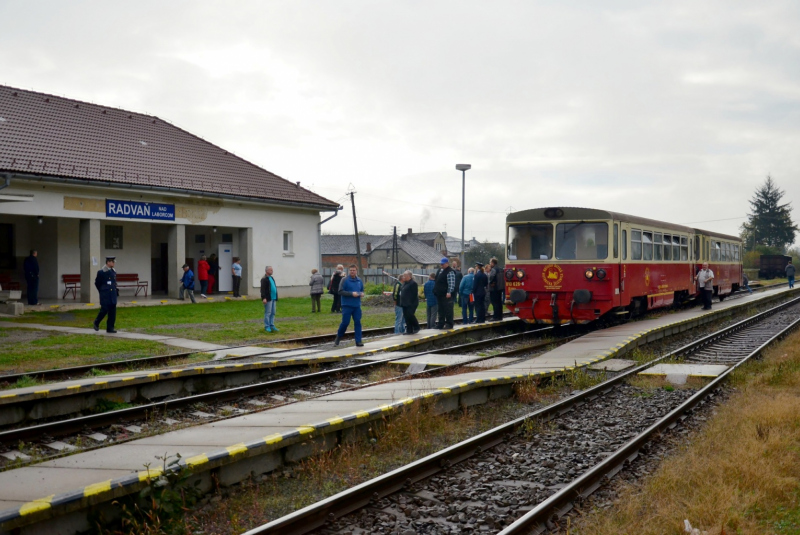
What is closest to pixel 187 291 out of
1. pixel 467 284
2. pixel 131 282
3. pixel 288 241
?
pixel 131 282

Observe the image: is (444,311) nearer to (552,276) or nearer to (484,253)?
(552,276)

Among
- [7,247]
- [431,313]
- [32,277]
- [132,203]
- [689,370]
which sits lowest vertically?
[689,370]

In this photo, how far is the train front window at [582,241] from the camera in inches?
650

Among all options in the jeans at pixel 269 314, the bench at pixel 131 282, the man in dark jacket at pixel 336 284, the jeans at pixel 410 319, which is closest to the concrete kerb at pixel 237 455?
the jeans at pixel 410 319

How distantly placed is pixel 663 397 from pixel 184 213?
21.4m

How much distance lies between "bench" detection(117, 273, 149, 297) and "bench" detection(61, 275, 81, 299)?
1842 mm

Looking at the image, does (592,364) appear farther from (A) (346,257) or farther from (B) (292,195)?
(A) (346,257)

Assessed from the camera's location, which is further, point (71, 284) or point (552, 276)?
point (71, 284)

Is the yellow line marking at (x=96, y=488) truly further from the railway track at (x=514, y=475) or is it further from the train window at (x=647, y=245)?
the train window at (x=647, y=245)

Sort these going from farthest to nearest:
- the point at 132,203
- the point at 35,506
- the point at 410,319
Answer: the point at 132,203
the point at 410,319
the point at 35,506

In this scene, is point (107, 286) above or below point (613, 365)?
above

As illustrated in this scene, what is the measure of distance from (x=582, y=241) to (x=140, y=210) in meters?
16.5

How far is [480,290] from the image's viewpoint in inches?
766

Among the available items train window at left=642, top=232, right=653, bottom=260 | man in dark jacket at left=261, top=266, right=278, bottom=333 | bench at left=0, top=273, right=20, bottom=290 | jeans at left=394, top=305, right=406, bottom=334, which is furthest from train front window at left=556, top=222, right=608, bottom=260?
bench at left=0, top=273, right=20, bottom=290
